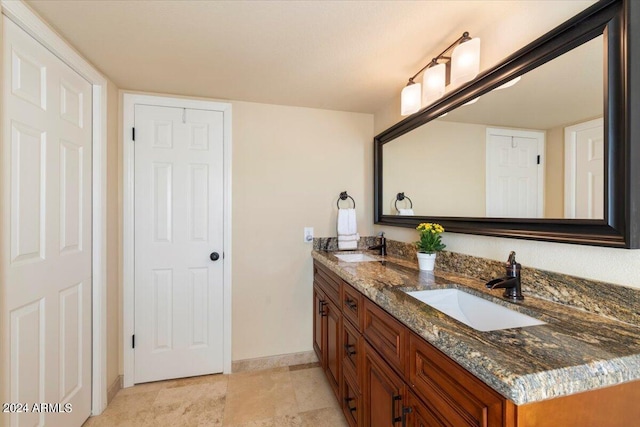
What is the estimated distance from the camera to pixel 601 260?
3.10 ft

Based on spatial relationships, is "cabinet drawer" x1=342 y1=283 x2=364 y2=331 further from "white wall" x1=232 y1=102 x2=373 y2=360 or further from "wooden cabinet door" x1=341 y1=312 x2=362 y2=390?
"white wall" x1=232 y1=102 x2=373 y2=360

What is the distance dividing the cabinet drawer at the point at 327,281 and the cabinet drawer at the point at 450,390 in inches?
32.5

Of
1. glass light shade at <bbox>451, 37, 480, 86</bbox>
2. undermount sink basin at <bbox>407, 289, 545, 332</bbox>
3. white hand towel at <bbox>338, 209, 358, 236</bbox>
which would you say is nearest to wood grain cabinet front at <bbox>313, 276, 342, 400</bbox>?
white hand towel at <bbox>338, 209, 358, 236</bbox>

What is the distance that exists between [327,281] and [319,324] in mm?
464

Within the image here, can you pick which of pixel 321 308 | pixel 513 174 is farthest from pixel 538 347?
pixel 321 308

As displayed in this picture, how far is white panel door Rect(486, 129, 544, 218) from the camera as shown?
1.18m

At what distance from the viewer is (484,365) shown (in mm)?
650

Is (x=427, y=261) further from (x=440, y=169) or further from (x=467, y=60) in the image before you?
(x=467, y=60)

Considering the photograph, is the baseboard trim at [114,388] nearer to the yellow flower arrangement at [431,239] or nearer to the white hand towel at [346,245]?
the white hand towel at [346,245]

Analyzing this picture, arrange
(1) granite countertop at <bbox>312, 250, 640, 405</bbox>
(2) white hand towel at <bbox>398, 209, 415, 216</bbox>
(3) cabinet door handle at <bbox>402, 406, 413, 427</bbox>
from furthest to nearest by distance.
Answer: (2) white hand towel at <bbox>398, 209, 415, 216</bbox> < (3) cabinet door handle at <bbox>402, 406, 413, 427</bbox> < (1) granite countertop at <bbox>312, 250, 640, 405</bbox>

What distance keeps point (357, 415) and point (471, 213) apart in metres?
1.22

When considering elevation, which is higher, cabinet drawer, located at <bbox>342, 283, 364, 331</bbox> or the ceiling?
the ceiling

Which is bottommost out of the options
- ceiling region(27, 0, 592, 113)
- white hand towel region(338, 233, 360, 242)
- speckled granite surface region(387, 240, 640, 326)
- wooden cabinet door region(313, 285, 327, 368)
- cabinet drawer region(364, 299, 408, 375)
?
wooden cabinet door region(313, 285, 327, 368)

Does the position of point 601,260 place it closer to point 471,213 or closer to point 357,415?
point 471,213
